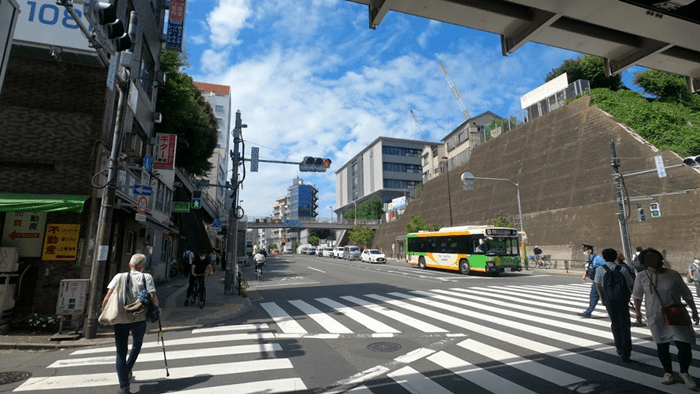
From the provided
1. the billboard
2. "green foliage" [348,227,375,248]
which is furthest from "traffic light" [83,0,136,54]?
"green foliage" [348,227,375,248]

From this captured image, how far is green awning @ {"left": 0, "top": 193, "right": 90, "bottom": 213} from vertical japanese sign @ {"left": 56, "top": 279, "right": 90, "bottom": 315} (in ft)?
6.04

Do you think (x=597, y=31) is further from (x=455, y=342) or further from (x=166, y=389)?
(x=166, y=389)

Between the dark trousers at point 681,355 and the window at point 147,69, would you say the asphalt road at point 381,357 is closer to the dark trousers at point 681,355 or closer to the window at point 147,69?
the dark trousers at point 681,355

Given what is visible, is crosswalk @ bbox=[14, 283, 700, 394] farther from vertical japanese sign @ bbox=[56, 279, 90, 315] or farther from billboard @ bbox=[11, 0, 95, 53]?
billboard @ bbox=[11, 0, 95, 53]

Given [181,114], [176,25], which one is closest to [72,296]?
[181,114]

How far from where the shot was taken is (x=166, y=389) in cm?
470

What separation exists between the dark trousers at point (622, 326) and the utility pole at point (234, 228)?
40.2 feet

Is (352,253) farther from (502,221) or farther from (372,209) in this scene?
(372,209)

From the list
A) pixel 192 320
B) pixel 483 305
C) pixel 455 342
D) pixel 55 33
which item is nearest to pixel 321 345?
pixel 455 342

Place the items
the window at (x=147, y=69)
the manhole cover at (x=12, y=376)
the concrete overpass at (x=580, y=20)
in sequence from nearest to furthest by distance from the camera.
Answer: the concrete overpass at (x=580, y=20) → the manhole cover at (x=12, y=376) → the window at (x=147, y=69)

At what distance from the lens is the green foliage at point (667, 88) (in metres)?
31.3

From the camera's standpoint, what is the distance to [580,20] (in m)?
4.93

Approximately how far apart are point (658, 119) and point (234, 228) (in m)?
31.8

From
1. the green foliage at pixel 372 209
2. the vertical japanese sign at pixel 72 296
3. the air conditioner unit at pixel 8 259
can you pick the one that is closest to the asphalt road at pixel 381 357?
the vertical japanese sign at pixel 72 296
